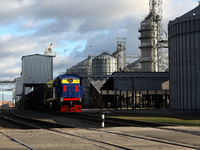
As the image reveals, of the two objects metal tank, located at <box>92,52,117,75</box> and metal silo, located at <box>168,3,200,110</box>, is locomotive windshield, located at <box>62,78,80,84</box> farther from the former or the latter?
metal tank, located at <box>92,52,117,75</box>

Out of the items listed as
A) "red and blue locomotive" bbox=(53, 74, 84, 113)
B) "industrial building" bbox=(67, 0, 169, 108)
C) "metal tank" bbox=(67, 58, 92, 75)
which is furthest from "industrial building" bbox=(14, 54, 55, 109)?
"metal tank" bbox=(67, 58, 92, 75)

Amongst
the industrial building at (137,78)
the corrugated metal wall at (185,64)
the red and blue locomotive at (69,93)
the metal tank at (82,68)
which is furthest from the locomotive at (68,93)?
the metal tank at (82,68)

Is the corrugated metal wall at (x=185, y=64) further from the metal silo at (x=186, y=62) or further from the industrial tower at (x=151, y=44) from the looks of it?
the industrial tower at (x=151, y=44)

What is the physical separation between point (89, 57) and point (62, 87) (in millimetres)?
83172

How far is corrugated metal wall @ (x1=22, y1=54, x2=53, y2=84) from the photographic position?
65250mm

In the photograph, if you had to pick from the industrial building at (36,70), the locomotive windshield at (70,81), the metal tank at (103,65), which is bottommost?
the locomotive windshield at (70,81)

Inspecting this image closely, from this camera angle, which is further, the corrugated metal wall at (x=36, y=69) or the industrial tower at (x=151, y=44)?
the industrial tower at (x=151, y=44)

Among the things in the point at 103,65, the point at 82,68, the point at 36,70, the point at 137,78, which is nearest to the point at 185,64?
the point at 137,78

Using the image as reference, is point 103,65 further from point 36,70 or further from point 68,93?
point 68,93

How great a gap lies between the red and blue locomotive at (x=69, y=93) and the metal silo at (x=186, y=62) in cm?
1754

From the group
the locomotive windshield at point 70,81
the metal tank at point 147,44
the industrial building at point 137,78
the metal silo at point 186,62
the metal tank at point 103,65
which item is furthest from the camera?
the metal tank at point 103,65

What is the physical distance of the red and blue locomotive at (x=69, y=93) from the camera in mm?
34500

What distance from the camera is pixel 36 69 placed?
65.8 metres

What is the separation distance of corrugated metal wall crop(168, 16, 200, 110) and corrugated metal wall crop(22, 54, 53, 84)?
27.7 m
